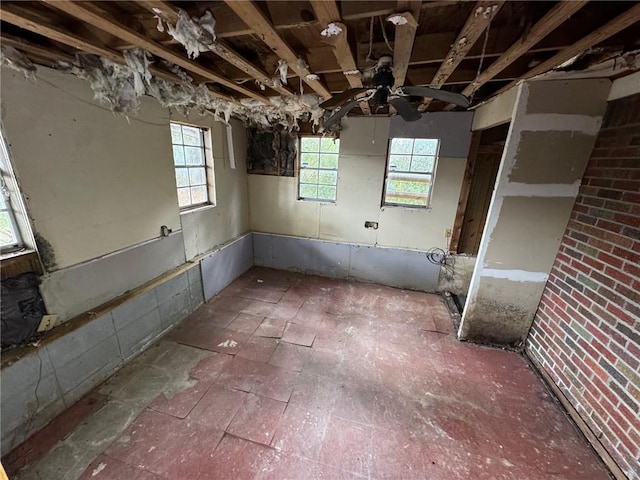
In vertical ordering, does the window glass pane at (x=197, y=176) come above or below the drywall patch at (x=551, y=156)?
below

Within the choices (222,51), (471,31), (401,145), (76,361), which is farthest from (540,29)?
(76,361)

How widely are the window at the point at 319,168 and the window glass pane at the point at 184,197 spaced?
5.63 ft

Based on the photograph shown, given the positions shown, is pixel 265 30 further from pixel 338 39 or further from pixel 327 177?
pixel 327 177

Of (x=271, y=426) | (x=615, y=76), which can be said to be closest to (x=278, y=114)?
(x=615, y=76)

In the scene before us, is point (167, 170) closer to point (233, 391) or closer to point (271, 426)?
point (233, 391)

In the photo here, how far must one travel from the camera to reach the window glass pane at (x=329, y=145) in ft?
12.8

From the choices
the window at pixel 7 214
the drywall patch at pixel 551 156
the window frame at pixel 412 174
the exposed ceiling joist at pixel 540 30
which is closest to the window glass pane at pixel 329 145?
the window frame at pixel 412 174

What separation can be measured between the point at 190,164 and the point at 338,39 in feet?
8.08

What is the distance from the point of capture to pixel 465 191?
3518mm

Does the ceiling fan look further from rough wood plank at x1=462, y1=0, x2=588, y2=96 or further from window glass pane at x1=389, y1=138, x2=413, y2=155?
window glass pane at x1=389, y1=138, x2=413, y2=155

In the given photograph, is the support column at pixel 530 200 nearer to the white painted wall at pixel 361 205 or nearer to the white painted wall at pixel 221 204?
the white painted wall at pixel 361 205

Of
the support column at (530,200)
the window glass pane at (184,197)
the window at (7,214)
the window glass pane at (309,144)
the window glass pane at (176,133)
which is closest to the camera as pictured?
the window at (7,214)

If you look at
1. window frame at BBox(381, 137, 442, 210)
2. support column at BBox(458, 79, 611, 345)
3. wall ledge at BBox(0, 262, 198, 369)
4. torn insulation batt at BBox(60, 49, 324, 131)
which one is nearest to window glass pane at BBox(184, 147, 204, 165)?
torn insulation batt at BBox(60, 49, 324, 131)

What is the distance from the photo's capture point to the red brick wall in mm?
1672
